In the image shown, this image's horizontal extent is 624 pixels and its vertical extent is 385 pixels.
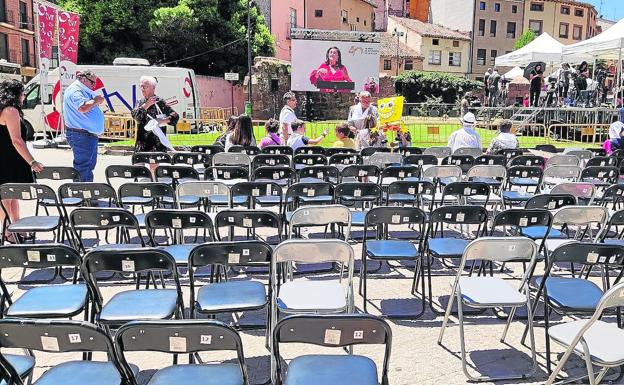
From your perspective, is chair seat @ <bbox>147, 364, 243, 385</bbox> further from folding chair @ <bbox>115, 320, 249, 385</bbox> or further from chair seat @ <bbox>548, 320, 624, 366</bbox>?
chair seat @ <bbox>548, 320, 624, 366</bbox>

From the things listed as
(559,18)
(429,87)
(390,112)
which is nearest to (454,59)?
(559,18)

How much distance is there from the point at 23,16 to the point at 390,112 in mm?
36474

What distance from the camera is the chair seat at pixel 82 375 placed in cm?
253

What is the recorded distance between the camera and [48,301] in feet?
11.0

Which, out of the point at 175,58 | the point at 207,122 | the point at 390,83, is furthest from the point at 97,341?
the point at 390,83

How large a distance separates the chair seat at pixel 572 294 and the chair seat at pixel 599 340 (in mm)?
202

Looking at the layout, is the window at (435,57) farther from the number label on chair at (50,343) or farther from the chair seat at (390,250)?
the number label on chair at (50,343)

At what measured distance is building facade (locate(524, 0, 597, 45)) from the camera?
56.1 meters

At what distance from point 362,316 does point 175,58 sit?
31.0 meters

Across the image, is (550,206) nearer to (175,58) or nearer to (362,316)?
(362,316)

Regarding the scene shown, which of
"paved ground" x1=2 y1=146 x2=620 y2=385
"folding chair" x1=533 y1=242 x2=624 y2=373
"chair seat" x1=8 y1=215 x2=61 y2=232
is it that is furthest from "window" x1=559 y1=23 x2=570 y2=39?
"chair seat" x1=8 y1=215 x2=61 y2=232

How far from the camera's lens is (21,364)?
2.71 meters

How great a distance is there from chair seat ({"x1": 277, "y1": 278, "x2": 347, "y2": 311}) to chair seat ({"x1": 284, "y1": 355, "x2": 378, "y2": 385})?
58 centimetres

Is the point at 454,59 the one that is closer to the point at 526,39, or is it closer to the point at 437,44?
the point at 437,44
